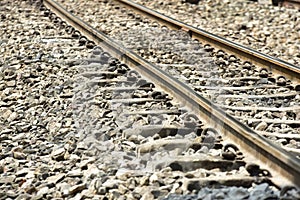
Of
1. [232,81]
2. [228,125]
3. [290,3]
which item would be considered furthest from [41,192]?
[290,3]

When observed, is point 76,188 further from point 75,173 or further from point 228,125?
point 228,125

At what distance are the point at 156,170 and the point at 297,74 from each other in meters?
2.82

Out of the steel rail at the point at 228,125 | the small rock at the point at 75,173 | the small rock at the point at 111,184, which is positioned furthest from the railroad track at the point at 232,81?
the small rock at the point at 75,173

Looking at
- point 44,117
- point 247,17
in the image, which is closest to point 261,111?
point 44,117

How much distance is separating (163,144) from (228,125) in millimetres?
527

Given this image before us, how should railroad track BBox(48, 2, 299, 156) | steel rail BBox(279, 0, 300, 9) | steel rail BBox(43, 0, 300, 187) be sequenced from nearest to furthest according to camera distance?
steel rail BBox(43, 0, 300, 187) → railroad track BBox(48, 2, 299, 156) → steel rail BBox(279, 0, 300, 9)

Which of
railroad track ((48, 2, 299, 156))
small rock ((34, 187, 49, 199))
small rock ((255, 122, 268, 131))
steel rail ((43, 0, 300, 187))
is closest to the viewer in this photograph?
steel rail ((43, 0, 300, 187))

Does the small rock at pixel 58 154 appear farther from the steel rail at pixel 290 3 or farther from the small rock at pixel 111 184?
the steel rail at pixel 290 3

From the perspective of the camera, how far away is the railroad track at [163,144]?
3543mm

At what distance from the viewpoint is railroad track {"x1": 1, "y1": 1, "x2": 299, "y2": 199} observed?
139 inches

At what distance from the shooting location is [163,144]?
4195mm

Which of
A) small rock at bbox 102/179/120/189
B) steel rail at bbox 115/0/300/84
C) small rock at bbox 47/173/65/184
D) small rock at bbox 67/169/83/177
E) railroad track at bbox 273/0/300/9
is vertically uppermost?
railroad track at bbox 273/0/300/9

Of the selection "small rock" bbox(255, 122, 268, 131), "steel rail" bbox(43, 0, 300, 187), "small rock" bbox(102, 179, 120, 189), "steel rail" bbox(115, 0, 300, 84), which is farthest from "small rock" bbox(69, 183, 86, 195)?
"steel rail" bbox(115, 0, 300, 84)

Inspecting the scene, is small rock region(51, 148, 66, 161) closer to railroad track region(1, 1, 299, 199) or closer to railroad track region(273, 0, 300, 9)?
railroad track region(1, 1, 299, 199)
